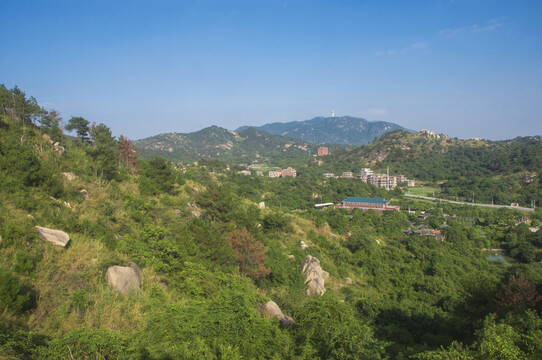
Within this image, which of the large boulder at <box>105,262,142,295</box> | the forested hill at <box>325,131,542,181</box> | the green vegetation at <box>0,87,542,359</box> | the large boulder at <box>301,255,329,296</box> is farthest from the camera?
the forested hill at <box>325,131,542,181</box>

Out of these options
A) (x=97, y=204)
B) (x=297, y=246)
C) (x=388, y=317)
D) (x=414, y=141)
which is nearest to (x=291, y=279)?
(x=388, y=317)

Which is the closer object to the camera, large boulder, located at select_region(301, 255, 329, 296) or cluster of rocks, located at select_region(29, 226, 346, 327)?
cluster of rocks, located at select_region(29, 226, 346, 327)

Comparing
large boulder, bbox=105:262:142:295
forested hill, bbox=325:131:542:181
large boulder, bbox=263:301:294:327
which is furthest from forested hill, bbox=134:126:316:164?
large boulder, bbox=105:262:142:295

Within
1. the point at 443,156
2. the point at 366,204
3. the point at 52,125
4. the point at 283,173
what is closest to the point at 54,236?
the point at 52,125

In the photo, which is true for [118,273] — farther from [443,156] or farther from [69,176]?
[443,156]

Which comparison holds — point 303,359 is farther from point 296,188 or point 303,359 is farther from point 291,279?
point 296,188

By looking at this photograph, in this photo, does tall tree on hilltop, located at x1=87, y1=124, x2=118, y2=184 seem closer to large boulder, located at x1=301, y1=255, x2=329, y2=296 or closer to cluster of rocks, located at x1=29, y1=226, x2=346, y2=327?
cluster of rocks, located at x1=29, y1=226, x2=346, y2=327

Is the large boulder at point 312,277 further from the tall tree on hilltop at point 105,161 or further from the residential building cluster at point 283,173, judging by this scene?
the residential building cluster at point 283,173
